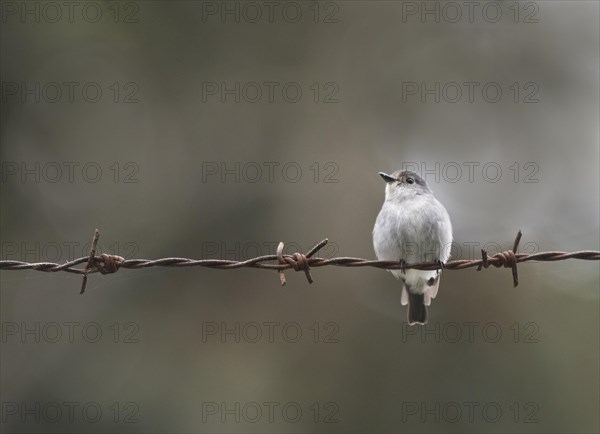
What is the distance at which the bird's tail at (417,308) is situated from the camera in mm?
7023

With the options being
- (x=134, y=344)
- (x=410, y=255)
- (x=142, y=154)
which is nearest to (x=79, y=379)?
(x=134, y=344)

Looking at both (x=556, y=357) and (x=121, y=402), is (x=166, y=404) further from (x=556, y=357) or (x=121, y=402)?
(x=556, y=357)

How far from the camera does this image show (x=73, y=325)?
1295 cm

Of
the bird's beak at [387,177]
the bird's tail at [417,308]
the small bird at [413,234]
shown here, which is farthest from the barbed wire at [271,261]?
the bird's beak at [387,177]

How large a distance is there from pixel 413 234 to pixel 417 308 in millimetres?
908

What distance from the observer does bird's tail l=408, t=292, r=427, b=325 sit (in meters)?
7.02

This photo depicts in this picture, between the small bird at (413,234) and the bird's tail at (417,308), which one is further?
the bird's tail at (417,308)

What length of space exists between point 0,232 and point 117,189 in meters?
2.22

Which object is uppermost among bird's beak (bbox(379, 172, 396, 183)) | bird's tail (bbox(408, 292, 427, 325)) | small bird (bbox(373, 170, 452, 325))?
bird's beak (bbox(379, 172, 396, 183))

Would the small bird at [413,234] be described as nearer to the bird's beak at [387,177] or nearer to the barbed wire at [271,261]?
the bird's beak at [387,177]

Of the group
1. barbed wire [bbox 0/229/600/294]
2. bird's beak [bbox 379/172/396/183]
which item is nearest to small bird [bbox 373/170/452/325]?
bird's beak [bbox 379/172/396/183]

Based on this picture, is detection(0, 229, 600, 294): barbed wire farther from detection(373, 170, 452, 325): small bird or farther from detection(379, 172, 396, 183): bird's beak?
detection(379, 172, 396, 183): bird's beak

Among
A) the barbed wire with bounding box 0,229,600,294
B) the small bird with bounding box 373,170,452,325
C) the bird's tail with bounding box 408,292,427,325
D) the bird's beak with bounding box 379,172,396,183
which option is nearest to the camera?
the barbed wire with bounding box 0,229,600,294

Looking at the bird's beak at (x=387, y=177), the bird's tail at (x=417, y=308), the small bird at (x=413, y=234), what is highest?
the bird's beak at (x=387, y=177)
